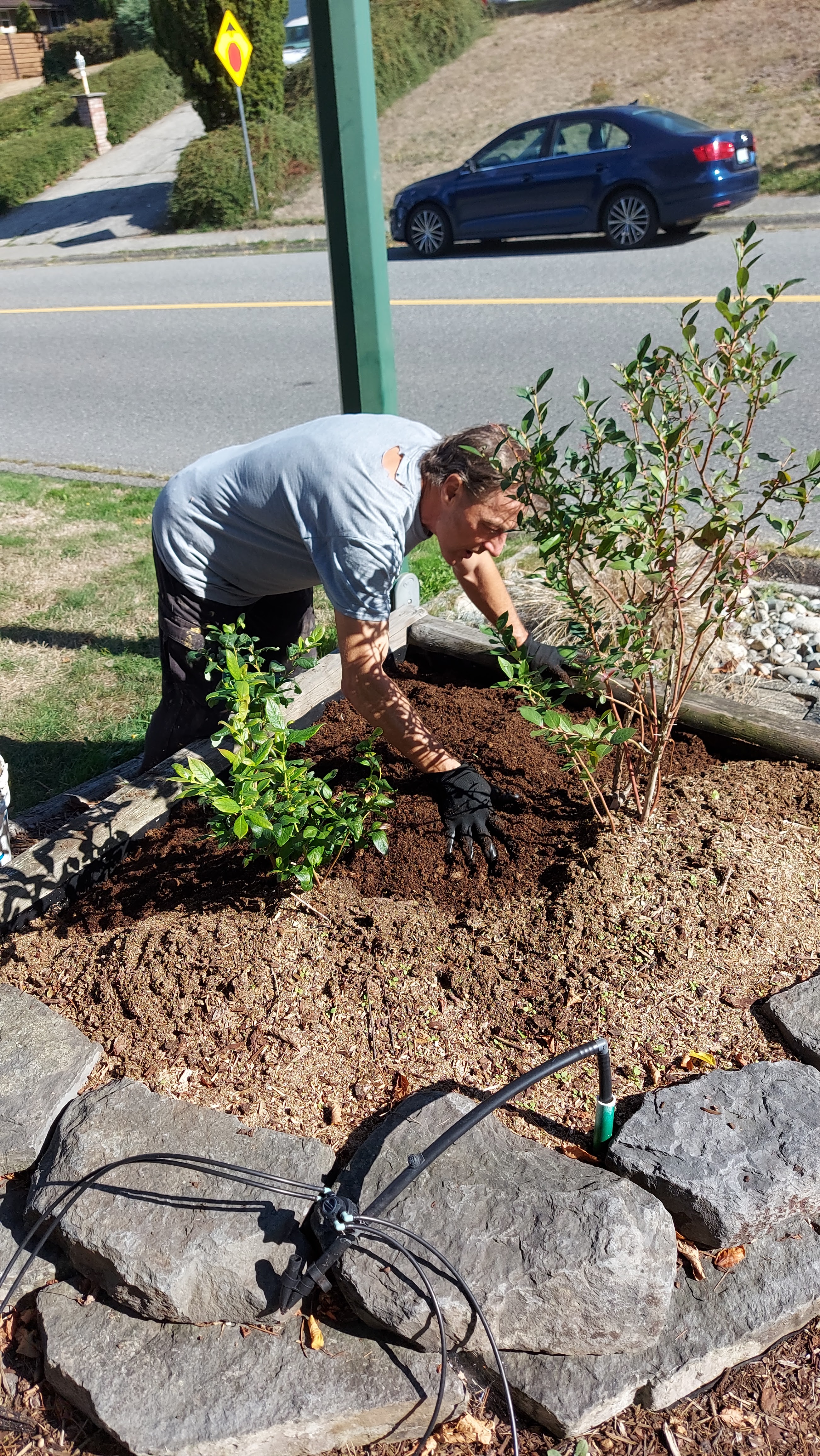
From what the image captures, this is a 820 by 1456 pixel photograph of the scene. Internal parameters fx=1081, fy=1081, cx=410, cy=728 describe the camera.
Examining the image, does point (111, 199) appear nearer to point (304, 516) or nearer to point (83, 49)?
point (83, 49)

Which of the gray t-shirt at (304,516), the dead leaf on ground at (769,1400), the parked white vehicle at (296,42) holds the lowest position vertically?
the dead leaf on ground at (769,1400)

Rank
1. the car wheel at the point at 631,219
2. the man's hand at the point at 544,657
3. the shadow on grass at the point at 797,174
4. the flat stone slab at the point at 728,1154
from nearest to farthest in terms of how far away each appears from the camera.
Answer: the flat stone slab at the point at 728,1154, the man's hand at the point at 544,657, the car wheel at the point at 631,219, the shadow on grass at the point at 797,174

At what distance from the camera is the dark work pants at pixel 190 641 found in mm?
2994

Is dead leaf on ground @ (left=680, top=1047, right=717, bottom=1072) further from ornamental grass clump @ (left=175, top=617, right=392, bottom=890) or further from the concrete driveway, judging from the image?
the concrete driveway

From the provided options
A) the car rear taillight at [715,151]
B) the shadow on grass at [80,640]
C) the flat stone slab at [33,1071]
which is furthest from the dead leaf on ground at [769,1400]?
the car rear taillight at [715,151]

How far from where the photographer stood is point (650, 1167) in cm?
188

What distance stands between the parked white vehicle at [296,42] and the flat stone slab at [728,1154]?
27.6m

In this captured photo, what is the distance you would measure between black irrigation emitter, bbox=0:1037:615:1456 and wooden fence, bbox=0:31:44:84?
39.3 meters

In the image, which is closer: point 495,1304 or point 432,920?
point 495,1304

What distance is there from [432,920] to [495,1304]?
0.82 metres

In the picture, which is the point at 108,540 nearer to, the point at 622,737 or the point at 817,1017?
the point at 622,737

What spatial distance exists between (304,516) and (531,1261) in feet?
5.41

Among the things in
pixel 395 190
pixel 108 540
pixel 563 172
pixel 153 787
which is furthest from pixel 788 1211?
pixel 395 190

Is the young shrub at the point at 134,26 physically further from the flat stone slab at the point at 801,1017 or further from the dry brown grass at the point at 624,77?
the flat stone slab at the point at 801,1017
